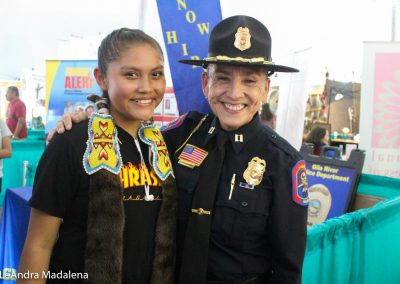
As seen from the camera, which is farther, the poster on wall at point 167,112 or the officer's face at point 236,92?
the poster on wall at point 167,112

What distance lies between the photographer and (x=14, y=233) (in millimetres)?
2828

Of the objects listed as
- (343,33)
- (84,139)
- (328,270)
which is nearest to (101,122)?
(84,139)

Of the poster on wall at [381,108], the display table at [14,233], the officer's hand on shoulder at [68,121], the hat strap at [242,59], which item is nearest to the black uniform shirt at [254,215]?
the hat strap at [242,59]

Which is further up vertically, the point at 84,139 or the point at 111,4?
the point at 111,4

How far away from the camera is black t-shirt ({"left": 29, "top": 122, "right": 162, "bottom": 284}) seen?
3.65 ft

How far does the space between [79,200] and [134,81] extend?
443 millimetres

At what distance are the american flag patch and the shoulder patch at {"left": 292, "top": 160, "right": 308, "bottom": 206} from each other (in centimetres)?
37

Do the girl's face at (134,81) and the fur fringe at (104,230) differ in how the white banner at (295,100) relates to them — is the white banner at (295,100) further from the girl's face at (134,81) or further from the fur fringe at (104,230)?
the fur fringe at (104,230)

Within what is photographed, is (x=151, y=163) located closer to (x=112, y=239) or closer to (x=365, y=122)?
(x=112, y=239)

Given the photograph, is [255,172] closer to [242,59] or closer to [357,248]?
[242,59]

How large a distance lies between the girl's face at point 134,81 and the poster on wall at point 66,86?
4.02m

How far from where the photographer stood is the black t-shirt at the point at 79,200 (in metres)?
1.11

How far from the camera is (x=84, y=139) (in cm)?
120

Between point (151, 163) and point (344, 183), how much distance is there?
8.67ft
